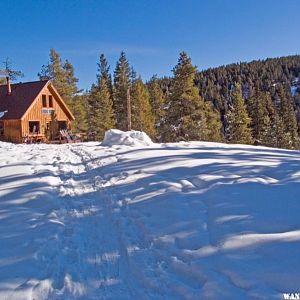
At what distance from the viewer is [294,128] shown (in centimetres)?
4478

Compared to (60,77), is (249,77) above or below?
above

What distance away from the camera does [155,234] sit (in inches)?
204

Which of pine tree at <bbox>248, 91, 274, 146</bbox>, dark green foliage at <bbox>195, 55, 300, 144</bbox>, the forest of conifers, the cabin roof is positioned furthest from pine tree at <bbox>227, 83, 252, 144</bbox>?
dark green foliage at <bbox>195, 55, 300, 144</bbox>

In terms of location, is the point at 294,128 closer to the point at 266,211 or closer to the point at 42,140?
the point at 42,140

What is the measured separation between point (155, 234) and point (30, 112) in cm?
2664

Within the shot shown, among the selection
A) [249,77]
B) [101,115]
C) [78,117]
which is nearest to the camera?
[101,115]

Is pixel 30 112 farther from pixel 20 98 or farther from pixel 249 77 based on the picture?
pixel 249 77

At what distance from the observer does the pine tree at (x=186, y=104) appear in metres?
28.8

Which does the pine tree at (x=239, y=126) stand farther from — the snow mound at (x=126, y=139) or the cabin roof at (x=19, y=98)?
the snow mound at (x=126, y=139)

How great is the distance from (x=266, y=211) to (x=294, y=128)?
43.3 m

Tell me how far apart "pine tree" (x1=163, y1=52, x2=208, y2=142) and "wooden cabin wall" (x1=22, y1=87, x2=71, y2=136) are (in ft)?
36.0

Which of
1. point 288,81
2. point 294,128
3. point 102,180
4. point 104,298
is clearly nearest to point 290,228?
point 104,298

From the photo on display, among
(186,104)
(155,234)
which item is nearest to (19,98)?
(186,104)

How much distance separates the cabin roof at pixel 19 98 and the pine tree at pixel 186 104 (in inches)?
462
